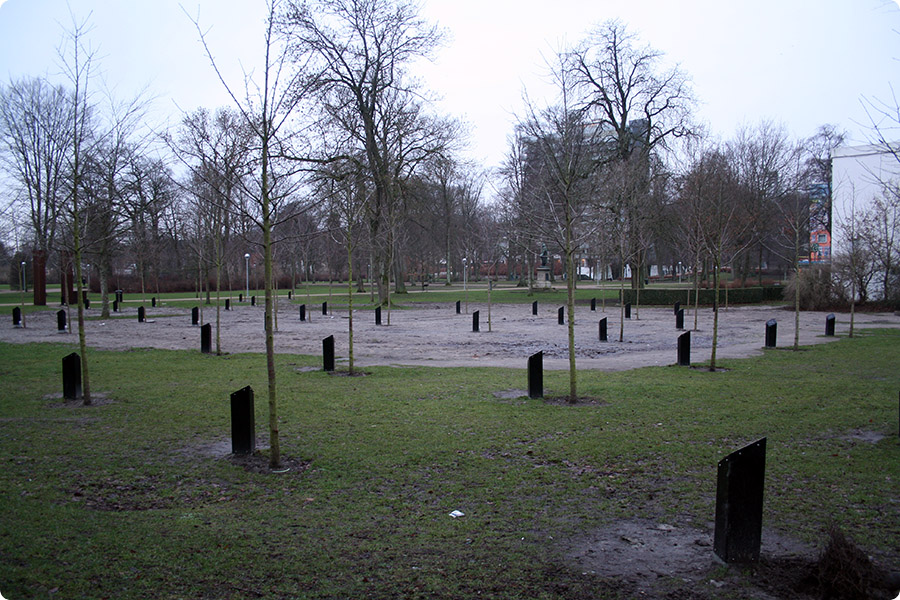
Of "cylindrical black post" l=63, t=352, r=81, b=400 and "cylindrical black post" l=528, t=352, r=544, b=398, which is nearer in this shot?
"cylindrical black post" l=63, t=352, r=81, b=400

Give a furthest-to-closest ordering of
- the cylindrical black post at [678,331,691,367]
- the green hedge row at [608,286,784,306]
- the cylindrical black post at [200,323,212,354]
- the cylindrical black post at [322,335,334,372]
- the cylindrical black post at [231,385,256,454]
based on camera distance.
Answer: the green hedge row at [608,286,784,306], the cylindrical black post at [200,323,212,354], the cylindrical black post at [678,331,691,367], the cylindrical black post at [322,335,334,372], the cylindrical black post at [231,385,256,454]

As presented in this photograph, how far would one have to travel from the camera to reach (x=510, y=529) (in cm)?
470

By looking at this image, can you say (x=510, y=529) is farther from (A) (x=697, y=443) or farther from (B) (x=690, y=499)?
(A) (x=697, y=443)

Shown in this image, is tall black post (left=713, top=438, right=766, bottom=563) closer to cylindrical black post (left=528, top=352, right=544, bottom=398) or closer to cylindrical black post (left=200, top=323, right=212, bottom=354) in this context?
cylindrical black post (left=528, top=352, right=544, bottom=398)

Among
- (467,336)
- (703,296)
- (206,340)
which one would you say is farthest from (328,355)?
(703,296)

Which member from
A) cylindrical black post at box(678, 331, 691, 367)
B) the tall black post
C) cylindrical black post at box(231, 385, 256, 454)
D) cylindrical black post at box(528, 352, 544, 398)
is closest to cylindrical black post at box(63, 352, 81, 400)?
cylindrical black post at box(231, 385, 256, 454)

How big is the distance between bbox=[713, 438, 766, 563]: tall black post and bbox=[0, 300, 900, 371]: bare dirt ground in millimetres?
9334

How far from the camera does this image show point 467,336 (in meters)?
21.2

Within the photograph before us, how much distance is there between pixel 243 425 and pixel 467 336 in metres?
14.7

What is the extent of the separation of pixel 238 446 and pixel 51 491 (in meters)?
1.74

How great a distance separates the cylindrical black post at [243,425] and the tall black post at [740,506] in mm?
4676

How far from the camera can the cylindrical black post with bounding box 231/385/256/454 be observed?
6676 millimetres

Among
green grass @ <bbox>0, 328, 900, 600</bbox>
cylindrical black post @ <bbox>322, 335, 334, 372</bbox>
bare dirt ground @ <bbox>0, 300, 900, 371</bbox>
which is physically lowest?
bare dirt ground @ <bbox>0, 300, 900, 371</bbox>

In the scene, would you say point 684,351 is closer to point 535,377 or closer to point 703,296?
point 535,377
